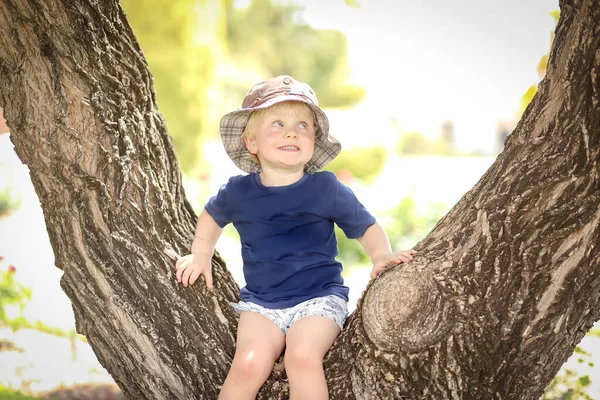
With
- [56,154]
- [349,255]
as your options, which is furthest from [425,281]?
[349,255]

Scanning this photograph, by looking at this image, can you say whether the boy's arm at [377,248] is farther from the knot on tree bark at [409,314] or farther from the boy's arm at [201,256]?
the boy's arm at [201,256]

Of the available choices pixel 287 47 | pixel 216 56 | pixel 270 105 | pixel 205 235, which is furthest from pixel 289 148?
pixel 287 47

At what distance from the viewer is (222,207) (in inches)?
77.2

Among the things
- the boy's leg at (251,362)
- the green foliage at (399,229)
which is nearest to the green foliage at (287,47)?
the green foliage at (399,229)

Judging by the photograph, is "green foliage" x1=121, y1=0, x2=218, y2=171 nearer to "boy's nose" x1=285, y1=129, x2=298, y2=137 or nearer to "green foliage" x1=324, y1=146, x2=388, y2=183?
"green foliage" x1=324, y1=146, x2=388, y2=183

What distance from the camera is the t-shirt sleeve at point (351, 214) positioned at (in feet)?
6.14

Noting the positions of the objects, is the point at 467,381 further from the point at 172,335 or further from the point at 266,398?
the point at 172,335

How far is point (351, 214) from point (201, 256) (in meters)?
0.46

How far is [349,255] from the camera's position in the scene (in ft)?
17.6

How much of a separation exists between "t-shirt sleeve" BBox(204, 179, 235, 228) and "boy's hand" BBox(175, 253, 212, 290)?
0.47 feet

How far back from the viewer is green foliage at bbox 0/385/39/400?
3.21m

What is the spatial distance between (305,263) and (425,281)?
0.47 metres

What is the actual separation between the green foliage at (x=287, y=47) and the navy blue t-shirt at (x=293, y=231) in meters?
5.44

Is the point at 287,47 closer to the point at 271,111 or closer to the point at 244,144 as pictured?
the point at 244,144
